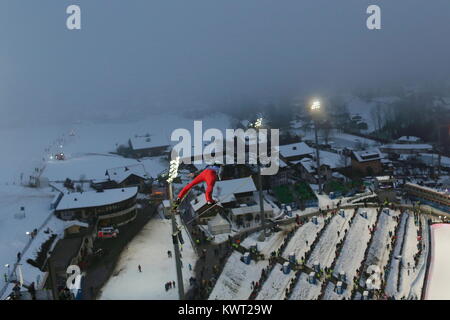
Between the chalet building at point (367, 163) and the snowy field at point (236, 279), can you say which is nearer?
the snowy field at point (236, 279)

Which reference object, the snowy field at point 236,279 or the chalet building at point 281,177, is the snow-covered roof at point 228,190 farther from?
the snowy field at point 236,279

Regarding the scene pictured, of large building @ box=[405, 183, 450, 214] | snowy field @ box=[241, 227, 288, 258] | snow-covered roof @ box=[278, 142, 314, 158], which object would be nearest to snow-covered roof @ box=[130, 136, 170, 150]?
snow-covered roof @ box=[278, 142, 314, 158]

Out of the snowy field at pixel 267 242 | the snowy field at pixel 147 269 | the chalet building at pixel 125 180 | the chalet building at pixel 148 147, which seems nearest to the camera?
the snowy field at pixel 147 269

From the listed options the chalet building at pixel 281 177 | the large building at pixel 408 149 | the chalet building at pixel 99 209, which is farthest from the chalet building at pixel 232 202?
the large building at pixel 408 149

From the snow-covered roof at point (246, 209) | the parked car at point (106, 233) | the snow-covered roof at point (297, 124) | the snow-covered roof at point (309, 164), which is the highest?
the snow-covered roof at point (297, 124)

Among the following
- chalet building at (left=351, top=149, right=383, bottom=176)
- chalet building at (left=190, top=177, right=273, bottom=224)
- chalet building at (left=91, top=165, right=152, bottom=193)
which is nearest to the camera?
chalet building at (left=190, top=177, right=273, bottom=224)

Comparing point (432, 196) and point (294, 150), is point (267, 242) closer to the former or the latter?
point (432, 196)

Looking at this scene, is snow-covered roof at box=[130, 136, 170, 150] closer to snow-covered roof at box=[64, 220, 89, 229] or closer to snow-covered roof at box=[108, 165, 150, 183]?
snow-covered roof at box=[108, 165, 150, 183]
